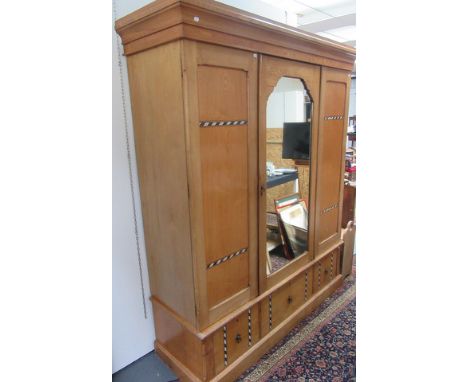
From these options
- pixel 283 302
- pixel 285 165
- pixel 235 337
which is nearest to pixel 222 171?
pixel 285 165

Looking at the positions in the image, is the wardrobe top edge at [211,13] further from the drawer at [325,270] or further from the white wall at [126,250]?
the drawer at [325,270]

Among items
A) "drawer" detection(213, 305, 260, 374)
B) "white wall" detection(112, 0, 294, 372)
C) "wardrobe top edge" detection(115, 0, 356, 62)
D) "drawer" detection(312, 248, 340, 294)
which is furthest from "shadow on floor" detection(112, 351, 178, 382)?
"wardrobe top edge" detection(115, 0, 356, 62)

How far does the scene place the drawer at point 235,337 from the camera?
1683mm

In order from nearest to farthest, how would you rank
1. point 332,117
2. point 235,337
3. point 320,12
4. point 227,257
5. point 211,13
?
point 211,13 → point 227,257 → point 235,337 → point 332,117 → point 320,12

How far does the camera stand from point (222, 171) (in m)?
1.53

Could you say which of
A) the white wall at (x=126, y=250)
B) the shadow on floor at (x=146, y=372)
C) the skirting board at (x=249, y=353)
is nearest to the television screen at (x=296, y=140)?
the white wall at (x=126, y=250)

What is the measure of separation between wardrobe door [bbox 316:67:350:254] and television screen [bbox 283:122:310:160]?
4.9 inches

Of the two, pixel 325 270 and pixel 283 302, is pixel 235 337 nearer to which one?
pixel 283 302

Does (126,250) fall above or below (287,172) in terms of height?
below

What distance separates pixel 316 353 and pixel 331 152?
1.36m

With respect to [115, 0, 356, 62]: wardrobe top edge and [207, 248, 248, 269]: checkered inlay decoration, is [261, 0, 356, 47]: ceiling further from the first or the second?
[207, 248, 248, 269]: checkered inlay decoration

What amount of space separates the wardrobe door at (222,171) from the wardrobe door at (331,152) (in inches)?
28.7
